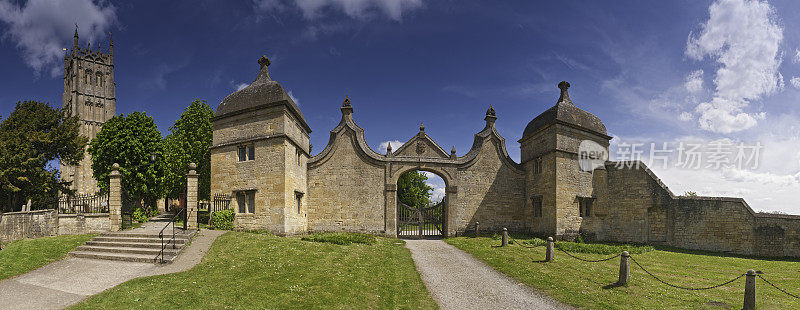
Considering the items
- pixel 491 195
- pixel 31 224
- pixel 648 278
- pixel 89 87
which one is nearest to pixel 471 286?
pixel 648 278

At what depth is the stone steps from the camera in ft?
38.7

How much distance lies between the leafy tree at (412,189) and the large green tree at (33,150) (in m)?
28.3

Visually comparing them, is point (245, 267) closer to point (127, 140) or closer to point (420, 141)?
point (420, 141)

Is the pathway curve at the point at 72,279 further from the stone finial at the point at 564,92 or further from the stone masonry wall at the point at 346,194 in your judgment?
the stone finial at the point at 564,92

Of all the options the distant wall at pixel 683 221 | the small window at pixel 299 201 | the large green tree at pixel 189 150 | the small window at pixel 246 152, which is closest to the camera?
the distant wall at pixel 683 221

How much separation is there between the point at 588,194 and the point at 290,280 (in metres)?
17.9

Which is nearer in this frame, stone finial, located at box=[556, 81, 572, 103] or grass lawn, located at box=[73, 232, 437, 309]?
grass lawn, located at box=[73, 232, 437, 309]

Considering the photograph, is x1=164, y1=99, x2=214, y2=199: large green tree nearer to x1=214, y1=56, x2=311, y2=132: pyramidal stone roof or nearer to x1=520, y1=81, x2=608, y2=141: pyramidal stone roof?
x1=214, y1=56, x2=311, y2=132: pyramidal stone roof

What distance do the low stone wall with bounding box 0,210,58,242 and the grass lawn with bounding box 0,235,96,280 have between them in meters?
1.87

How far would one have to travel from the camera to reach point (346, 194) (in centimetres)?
2058

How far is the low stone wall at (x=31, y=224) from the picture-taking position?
15648 mm

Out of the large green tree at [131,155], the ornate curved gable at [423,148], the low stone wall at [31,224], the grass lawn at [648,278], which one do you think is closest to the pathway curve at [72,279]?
the low stone wall at [31,224]

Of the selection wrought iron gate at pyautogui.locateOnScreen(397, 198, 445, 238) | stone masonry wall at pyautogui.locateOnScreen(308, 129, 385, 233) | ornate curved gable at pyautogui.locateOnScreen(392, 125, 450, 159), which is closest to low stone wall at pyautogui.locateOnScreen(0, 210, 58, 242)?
stone masonry wall at pyautogui.locateOnScreen(308, 129, 385, 233)

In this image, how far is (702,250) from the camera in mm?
18109
